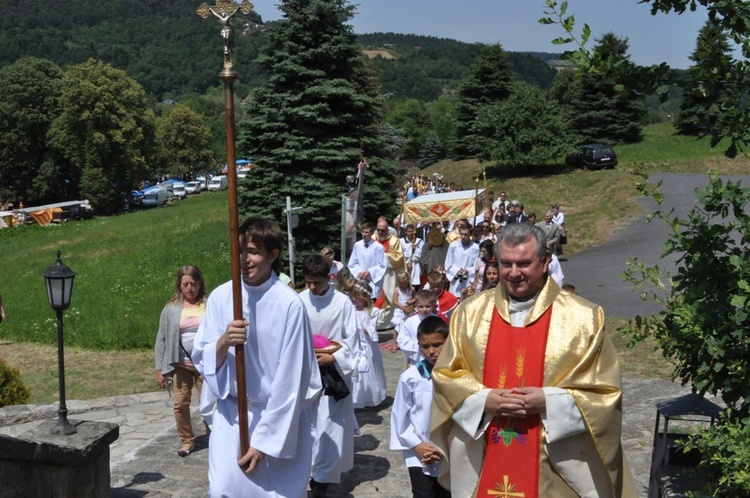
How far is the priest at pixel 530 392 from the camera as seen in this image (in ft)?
13.9

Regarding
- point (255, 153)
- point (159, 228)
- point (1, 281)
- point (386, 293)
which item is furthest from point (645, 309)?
point (159, 228)

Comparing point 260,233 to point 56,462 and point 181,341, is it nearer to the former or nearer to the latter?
point 56,462

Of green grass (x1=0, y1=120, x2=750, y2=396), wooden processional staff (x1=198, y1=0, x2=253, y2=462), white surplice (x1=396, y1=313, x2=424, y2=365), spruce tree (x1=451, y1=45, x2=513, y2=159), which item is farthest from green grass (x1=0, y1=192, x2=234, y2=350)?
spruce tree (x1=451, y1=45, x2=513, y2=159)

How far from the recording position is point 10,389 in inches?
379

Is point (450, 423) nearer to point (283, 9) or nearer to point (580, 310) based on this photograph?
point (580, 310)

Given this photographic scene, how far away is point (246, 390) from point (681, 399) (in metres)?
3.14

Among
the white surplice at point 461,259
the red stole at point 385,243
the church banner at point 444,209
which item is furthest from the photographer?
the church banner at point 444,209

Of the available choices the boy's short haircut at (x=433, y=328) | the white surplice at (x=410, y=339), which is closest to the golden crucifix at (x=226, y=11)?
the boy's short haircut at (x=433, y=328)

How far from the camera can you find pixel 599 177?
125 feet

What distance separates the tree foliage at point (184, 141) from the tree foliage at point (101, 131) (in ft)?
67.7

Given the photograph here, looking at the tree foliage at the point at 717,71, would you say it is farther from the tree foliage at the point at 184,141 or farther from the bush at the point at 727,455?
the tree foliage at the point at 184,141

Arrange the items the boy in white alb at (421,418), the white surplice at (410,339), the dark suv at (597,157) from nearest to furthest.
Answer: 1. the boy in white alb at (421,418)
2. the white surplice at (410,339)
3. the dark suv at (597,157)

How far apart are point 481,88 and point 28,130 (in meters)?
37.7

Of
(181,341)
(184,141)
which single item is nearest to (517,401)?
(181,341)
